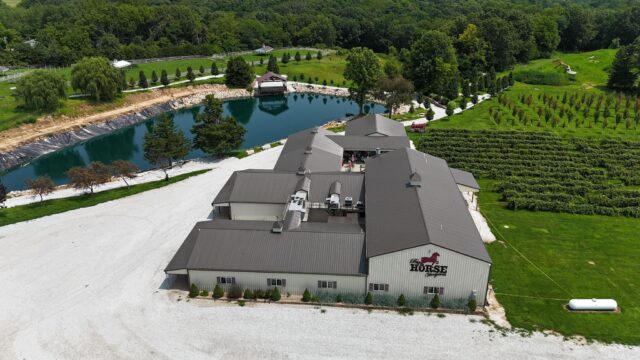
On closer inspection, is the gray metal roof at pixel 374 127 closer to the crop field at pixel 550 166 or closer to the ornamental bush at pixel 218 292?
the crop field at pixel 550 166

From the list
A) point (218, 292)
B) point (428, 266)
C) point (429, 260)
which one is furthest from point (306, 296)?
point (429, 260)


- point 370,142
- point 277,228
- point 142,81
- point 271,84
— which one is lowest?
point 277,228

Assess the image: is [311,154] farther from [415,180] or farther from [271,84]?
[271,84]

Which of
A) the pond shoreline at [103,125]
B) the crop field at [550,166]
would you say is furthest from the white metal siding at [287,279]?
the pond shoreline at [103,125]

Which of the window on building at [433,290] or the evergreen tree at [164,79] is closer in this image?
the window on building at [433,290]

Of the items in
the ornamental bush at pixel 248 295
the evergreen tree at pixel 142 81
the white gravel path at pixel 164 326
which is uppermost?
the evergreen tree at pixel 142 81

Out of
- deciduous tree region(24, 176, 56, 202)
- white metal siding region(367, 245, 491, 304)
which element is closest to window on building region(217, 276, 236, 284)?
white metal siding region(367, 245, 491, 304)
